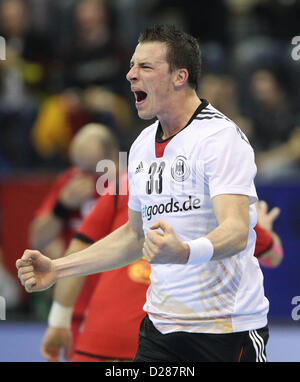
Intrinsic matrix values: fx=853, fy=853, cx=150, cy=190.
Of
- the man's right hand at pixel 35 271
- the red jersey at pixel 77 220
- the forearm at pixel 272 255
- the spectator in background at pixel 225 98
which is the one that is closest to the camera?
the man's right hand at pixel 35 271

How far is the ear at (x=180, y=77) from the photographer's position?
3973mm

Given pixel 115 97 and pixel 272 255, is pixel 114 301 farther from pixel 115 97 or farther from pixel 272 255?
pixel 115 97

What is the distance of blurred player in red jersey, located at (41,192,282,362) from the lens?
191 inches

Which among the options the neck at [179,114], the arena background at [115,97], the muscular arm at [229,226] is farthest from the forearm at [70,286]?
the arena background at [115,97]

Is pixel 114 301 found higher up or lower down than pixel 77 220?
lower down

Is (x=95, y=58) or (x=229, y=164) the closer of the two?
(x=229, y=164)

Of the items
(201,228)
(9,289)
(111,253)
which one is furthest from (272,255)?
(9,289)

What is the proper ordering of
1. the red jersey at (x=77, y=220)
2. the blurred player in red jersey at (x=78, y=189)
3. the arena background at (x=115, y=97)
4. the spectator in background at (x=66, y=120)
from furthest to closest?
the spectator in background at (x=66, y=120) < the arena background at (x=115, y=97) < the blurred player in red jersey at (x=78, y=189) < the red jersey at (x=77, y=220)

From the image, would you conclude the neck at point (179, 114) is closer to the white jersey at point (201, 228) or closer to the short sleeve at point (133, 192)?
the white jersey at point (201, 228)

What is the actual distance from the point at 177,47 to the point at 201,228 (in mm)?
864

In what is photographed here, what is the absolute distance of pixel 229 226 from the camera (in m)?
3.39

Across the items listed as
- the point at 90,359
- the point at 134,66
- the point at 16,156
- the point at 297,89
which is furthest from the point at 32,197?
the point at 134,66

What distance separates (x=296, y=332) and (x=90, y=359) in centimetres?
420

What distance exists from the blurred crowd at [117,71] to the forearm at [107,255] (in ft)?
16.7
